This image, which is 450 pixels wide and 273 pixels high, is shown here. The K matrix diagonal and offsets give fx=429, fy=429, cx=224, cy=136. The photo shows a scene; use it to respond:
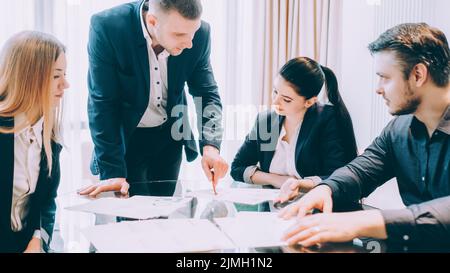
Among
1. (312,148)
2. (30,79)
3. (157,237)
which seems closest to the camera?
(157,237)

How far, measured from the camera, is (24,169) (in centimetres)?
111

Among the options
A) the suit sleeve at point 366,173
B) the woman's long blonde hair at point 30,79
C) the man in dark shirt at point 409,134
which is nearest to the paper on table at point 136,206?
the woman's long blonde hair at point 30,79

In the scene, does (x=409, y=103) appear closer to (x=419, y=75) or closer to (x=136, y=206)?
(x=419, y=75)

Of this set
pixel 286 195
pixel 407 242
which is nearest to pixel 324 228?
pixel 407 242

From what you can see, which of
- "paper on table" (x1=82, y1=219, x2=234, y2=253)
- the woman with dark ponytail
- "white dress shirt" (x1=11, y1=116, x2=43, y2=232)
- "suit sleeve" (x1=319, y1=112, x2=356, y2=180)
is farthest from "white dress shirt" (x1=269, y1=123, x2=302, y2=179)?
"white dress shirt" (x1=11, y1=116, x2=43, y2=232)

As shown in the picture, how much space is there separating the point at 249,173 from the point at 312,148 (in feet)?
0.85

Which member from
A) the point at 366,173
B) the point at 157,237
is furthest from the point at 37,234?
the point at 366,173

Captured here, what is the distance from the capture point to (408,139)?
1160mm

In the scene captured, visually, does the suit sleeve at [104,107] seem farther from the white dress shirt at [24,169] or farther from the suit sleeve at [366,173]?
the suit sleeve at [366,173]

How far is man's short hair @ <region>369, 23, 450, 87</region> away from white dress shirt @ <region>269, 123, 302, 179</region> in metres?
0.63

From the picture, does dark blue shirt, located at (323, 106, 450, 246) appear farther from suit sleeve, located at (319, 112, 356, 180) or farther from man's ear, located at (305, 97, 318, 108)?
man's ear, located at (305, 97, 318, 108)

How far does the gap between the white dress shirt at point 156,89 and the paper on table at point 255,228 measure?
671 mm

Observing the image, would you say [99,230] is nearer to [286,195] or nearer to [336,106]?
[286,195]

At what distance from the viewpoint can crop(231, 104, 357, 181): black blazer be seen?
5.32 ft
